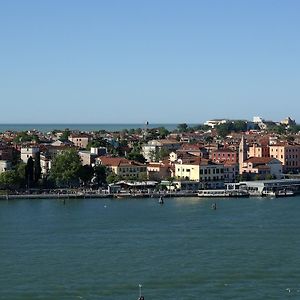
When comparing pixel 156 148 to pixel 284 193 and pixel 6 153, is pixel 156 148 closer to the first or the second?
pixel 6 153

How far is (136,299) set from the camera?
666cm

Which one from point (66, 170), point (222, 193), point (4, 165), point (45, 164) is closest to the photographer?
point (222, 193)

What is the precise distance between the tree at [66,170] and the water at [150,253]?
312cm

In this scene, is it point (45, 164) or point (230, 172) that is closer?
point (230, 172)

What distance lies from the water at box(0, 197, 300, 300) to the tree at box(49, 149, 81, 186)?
123 inches

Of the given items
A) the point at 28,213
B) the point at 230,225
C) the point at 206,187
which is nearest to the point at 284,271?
the point at 230,225

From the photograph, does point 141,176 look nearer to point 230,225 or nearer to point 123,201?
point 123,201

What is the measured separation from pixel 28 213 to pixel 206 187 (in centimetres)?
531

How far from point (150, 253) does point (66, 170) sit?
8.03 metres

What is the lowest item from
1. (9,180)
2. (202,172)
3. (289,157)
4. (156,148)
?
(9,180)

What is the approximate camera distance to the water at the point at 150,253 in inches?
277

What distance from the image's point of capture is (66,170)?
54.1 ft

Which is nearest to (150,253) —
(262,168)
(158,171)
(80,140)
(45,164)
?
(158,171)

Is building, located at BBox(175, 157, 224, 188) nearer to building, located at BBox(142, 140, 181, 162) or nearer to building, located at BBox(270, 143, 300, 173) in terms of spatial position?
building, located at BBox(270, 143, 300, 173)
